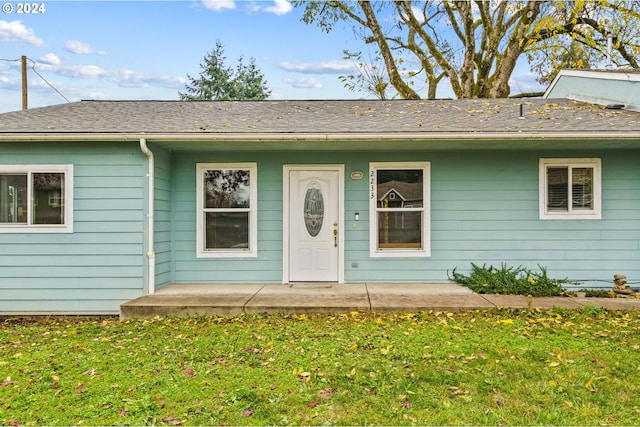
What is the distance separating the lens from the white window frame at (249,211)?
7090mm

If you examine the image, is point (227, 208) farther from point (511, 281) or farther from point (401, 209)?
point (511, 281)

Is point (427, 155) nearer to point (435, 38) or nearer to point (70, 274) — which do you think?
point (70, 274)

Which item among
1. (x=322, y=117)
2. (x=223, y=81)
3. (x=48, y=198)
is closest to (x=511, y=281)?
(x=322, y=117)

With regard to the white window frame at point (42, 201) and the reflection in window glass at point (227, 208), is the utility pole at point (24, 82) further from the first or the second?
the reflection in window glass at point (227, 208)

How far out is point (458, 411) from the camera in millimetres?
2996

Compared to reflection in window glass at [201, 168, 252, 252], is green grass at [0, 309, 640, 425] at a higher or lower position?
lower

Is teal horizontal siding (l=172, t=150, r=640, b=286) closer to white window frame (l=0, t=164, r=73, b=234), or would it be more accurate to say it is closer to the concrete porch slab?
the concrete porch slab

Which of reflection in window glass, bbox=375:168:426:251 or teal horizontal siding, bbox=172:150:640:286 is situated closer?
teal horizontal siding, bbox=172:150:640:286

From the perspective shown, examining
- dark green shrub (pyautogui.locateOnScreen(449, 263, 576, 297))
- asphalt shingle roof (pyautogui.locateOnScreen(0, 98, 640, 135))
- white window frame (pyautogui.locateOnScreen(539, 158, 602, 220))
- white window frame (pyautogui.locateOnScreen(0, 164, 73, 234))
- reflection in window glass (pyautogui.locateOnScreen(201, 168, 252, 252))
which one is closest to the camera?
white window frame (pyautogui.locateOnScreen(0, 164, 73, 234))

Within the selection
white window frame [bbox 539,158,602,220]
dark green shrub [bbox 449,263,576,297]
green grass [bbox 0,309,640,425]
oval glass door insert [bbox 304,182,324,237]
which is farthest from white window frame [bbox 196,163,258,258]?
white window frame [bbox 539,158,602,220]

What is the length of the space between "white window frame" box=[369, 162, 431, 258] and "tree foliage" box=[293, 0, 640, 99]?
10.3 meters

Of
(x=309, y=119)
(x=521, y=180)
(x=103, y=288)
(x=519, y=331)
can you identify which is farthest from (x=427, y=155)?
(x=103, y=288)

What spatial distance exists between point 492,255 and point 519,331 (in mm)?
2357

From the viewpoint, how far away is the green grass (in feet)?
9.84
